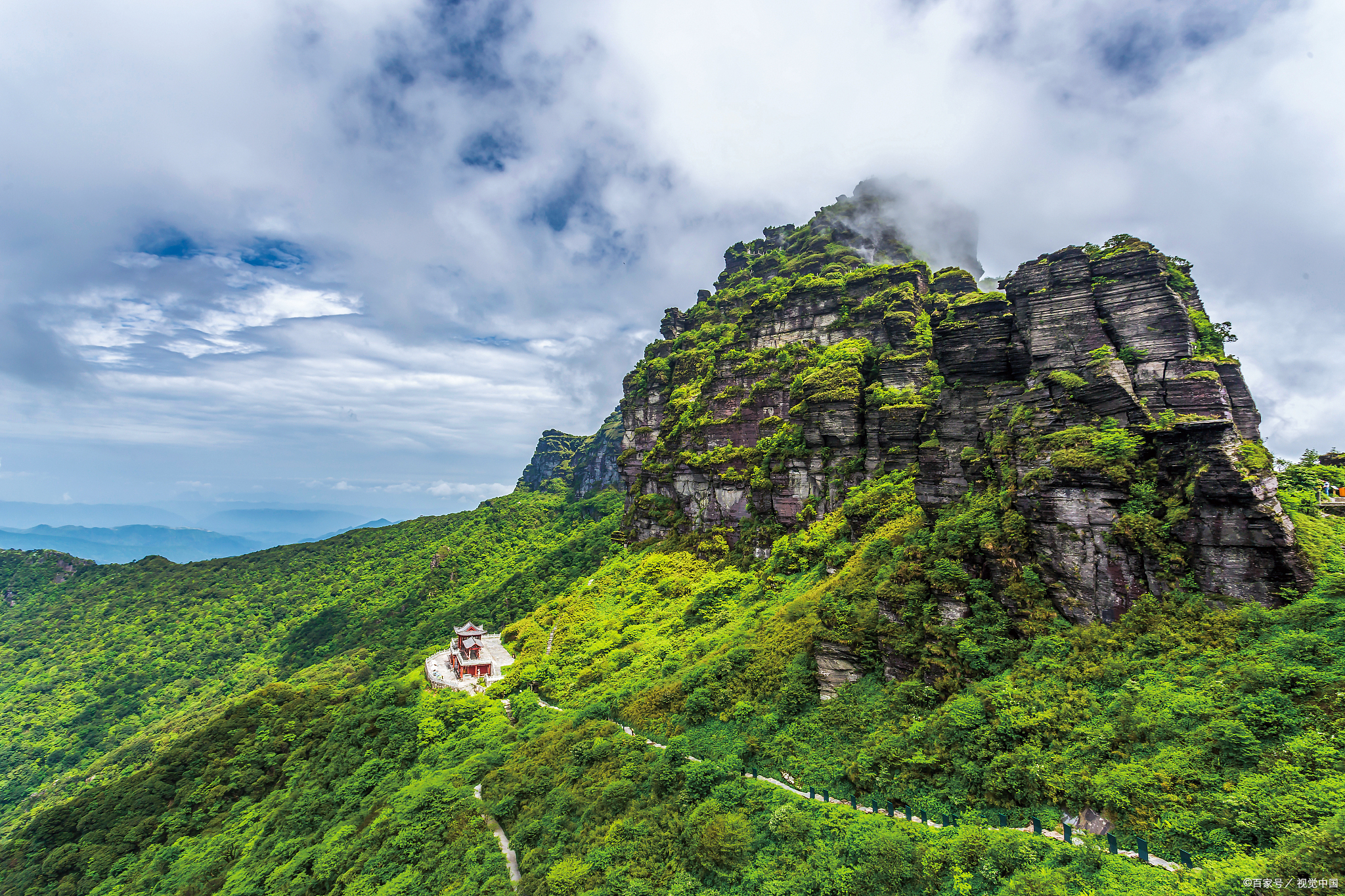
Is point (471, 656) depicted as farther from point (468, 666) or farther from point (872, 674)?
point (872, 674)

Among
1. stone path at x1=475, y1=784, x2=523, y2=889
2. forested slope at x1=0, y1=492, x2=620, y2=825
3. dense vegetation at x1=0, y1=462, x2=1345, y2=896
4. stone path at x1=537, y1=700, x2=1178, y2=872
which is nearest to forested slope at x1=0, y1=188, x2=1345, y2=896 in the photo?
dense vegetation at x1=0, y1=462, x2=1345, y2=896

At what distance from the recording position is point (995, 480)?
1054 inches

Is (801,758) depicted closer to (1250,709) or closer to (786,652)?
(786,652)

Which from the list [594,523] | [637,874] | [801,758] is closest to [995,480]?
[801,758]

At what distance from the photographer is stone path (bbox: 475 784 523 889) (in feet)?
86.7

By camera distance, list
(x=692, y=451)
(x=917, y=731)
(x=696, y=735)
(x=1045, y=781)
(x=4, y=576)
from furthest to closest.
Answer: (x=4, y=576) → (x=692, y=451) → (x=696, y=735) → (x=917, y=731) → (x=1045, y=781)

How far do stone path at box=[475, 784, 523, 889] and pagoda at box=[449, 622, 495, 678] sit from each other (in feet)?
58.6

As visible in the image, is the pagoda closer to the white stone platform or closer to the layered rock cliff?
the white stone platform

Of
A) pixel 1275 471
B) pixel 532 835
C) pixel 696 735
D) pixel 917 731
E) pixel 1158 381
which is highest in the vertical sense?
pixel 1158 381

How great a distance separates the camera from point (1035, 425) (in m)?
24.6

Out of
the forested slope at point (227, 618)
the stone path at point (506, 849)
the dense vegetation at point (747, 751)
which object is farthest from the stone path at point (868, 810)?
the forested slope at point (227, 618)

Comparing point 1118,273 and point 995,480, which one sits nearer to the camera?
point 1118,273

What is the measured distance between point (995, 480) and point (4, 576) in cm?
16175

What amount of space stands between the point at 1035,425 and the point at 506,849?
112 ft
